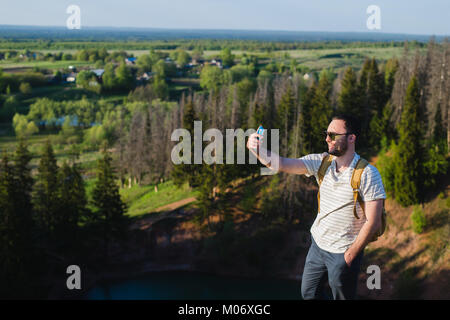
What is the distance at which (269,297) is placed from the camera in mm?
34531

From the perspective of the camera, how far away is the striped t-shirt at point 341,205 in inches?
205

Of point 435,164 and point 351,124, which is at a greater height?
point 351,124

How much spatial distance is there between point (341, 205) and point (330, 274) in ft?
2.90

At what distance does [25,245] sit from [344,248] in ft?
106

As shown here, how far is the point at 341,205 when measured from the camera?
546 centimetres

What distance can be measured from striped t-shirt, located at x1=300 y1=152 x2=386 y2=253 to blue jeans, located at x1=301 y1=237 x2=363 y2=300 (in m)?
0.14

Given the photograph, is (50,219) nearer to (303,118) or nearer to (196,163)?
(196,163)

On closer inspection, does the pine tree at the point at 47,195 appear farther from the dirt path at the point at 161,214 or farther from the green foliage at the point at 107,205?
the dirt path at the point at 161,214

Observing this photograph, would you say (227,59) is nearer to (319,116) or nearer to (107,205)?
(319,116)

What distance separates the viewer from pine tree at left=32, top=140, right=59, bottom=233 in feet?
124

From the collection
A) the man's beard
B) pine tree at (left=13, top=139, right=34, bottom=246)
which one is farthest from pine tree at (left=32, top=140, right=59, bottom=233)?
the man's beard
